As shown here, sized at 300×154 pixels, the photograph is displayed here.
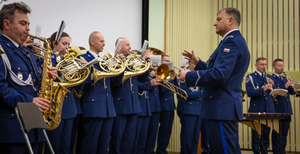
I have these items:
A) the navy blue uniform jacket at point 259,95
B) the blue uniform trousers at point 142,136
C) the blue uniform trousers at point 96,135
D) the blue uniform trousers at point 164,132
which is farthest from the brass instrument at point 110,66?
the navy blue uniform jacket at point 259,95

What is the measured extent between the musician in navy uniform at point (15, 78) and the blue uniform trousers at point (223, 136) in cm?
159

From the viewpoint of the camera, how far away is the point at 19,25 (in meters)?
2.59

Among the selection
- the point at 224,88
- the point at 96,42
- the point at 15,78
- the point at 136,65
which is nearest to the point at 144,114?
the point at 136,65

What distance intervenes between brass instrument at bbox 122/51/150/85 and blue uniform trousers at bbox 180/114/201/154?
5.54 feet

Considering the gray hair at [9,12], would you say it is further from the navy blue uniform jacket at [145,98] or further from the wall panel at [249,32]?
the wall panel at [249,32]

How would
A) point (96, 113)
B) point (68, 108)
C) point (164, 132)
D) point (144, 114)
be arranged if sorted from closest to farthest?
point (68, 108) → point (96, 113) → point (144, 114) → point (164, 132)

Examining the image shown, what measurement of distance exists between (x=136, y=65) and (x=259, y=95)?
305 cm

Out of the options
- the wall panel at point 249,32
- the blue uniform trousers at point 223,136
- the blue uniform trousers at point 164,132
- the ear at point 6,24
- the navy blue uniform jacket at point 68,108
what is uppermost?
the wall panel at point 249,32

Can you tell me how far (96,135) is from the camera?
4.05 meters

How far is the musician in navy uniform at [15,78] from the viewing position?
2393 mm

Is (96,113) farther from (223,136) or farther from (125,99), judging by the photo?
(223,136)

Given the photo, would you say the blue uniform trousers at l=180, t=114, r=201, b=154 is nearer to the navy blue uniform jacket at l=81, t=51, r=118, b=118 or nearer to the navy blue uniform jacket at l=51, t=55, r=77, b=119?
the navy blue uniform jacket at l=81, t=51, r=118, b=118

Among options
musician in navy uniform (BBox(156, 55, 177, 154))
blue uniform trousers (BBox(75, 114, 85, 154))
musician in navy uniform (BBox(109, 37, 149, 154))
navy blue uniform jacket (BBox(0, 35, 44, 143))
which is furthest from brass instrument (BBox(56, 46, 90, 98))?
musician in navy uniform (BBox(156, 55, 177, 154))

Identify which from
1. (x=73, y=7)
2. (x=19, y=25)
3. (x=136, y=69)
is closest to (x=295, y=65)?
(x=136, y=69)
